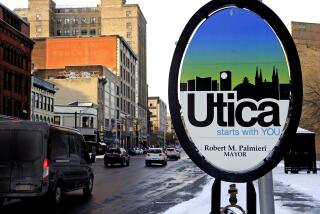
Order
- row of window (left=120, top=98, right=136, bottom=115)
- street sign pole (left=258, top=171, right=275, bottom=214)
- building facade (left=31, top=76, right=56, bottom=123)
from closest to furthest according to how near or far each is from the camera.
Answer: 1. street sign pole (left=258, top=171, right=275, bottom=214)
2. building facade (left=31, top=76, right=56, bottom=123)
3. row of window (left=120, top=98, right=136, bottom=115)

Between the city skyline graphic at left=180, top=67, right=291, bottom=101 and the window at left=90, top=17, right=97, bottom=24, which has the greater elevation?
the window at left=90, top=17, right=97, bottom=24

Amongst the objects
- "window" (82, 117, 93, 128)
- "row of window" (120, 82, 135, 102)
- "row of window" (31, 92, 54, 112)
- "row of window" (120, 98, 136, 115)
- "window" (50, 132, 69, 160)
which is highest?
"row of window" (120, 82, 135, 102)

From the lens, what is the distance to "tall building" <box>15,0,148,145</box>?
148 m

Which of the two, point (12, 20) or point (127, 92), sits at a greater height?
point (12, 20)

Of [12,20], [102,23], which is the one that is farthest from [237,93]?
[102,23]

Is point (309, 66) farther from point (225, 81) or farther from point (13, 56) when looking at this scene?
point (225, 81)

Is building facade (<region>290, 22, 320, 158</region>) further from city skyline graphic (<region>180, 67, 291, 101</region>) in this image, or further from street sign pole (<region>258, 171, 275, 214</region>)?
city skyline graphic (<region>180, 67, 291, 101</region>)

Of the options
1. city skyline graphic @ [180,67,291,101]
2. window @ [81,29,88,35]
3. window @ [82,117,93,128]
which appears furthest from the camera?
window @ [81,29,88,35]

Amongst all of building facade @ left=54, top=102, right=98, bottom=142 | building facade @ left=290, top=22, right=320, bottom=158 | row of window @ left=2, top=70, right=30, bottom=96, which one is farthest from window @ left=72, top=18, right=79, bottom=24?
row of window @ left=2, top=70, right=30, bottom=96

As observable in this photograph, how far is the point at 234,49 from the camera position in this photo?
4.27 m

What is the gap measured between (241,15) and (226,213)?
178 centimetres

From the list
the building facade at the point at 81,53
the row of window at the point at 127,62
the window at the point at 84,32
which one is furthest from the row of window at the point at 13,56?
the window at the point at 84,32

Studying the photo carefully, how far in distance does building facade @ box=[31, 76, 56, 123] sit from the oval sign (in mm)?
63659

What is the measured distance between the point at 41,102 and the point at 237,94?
69.5 metres
